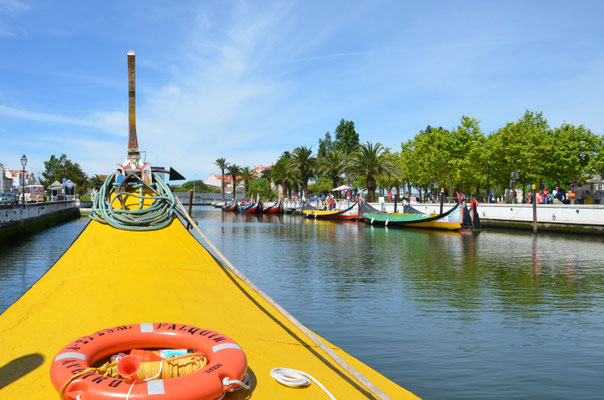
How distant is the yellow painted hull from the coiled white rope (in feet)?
0.17

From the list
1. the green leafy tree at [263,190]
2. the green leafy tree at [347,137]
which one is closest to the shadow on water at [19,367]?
the green leafy tree at [347,137]

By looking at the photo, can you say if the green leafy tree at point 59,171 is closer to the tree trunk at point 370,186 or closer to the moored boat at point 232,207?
the moored boat at point 232,207

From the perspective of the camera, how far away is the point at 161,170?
13.8 meters

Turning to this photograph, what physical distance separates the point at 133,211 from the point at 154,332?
431 cm

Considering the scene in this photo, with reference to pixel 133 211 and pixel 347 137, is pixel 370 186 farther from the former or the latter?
pixel 133 211

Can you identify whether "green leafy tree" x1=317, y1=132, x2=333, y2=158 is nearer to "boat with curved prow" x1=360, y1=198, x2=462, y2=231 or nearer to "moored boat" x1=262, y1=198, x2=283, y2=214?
"moored boat" x1=262, y1=198, x2=283, y2=214

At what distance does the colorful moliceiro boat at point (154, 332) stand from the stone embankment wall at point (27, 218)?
22.3 metres

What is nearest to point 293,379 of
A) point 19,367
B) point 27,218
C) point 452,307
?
point 19,367

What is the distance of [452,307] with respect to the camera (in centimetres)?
1171

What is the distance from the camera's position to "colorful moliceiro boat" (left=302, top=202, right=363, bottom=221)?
169ft

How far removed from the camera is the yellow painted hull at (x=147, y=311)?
3.73 m

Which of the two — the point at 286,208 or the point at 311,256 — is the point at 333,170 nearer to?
the point at 286,208

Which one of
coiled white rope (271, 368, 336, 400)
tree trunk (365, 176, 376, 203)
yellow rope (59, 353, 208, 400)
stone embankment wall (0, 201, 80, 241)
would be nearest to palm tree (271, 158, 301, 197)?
tree trunk (365, 176, 376, 203)

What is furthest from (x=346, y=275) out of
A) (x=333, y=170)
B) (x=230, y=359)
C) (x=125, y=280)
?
(x=333, y=170)
